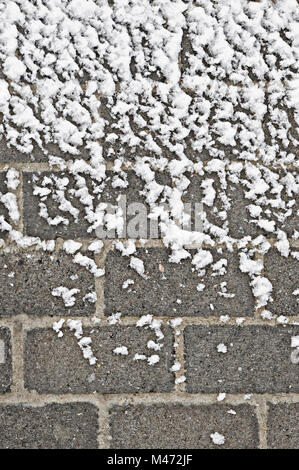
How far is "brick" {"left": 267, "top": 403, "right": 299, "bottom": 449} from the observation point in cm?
118

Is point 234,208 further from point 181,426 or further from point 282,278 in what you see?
point 181,426

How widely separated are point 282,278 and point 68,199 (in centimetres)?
51

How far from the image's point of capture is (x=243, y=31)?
117cm

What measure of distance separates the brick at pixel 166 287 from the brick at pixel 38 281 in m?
0.06

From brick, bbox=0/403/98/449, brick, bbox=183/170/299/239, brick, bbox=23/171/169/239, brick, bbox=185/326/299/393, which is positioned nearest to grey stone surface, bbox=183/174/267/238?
brick, bbox=183/170/299/239

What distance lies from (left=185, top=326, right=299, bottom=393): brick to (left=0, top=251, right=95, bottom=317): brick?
27 centimetres

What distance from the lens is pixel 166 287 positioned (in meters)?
1.17

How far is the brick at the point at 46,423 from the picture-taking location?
118cm

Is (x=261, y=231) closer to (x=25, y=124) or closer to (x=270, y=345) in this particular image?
(x=270, y=345)

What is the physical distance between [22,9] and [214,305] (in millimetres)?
779

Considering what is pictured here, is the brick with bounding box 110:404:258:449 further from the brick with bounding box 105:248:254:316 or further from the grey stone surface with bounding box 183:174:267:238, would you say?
the grey stone surface with bounding box 183:174:267:238

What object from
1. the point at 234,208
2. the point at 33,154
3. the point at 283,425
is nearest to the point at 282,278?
the point at 234,208

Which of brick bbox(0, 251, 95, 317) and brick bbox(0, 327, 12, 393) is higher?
brick bbox(0, 251, 95, 317)

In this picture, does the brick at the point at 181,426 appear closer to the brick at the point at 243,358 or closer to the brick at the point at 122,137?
the brick at the point at 243,358
